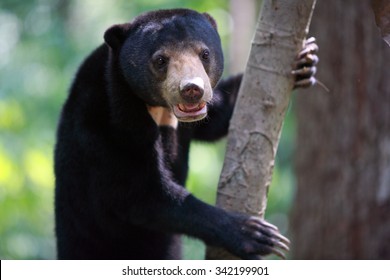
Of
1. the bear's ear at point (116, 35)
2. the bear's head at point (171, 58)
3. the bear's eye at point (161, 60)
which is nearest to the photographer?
the bear's head at point (171, 58)

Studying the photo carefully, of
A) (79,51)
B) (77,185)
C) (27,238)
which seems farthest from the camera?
(79,51)

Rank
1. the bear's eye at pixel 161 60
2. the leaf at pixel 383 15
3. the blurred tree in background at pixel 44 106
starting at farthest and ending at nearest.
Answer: the blurred tree in background at pixel 44 106 < the bear's eye at pixel 161 60 < the leaf at pixel 383 15

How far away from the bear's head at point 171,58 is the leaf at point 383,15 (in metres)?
0.96

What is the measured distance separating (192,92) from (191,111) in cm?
15

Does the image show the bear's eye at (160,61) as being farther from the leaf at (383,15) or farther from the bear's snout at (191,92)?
the leaf at (383,15)

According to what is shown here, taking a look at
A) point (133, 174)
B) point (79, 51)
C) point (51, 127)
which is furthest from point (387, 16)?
point (79, 51)

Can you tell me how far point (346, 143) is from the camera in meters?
6.85

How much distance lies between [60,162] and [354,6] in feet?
10.8

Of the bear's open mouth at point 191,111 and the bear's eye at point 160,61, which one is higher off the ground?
the bear's eye at point 160,61

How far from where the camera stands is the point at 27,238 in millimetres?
7859

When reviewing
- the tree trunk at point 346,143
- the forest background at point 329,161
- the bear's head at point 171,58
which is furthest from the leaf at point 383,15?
the tree trunk at point 346,143

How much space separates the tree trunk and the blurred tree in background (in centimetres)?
108

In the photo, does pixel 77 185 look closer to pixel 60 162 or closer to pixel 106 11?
pixel 60 162

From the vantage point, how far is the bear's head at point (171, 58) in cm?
409
